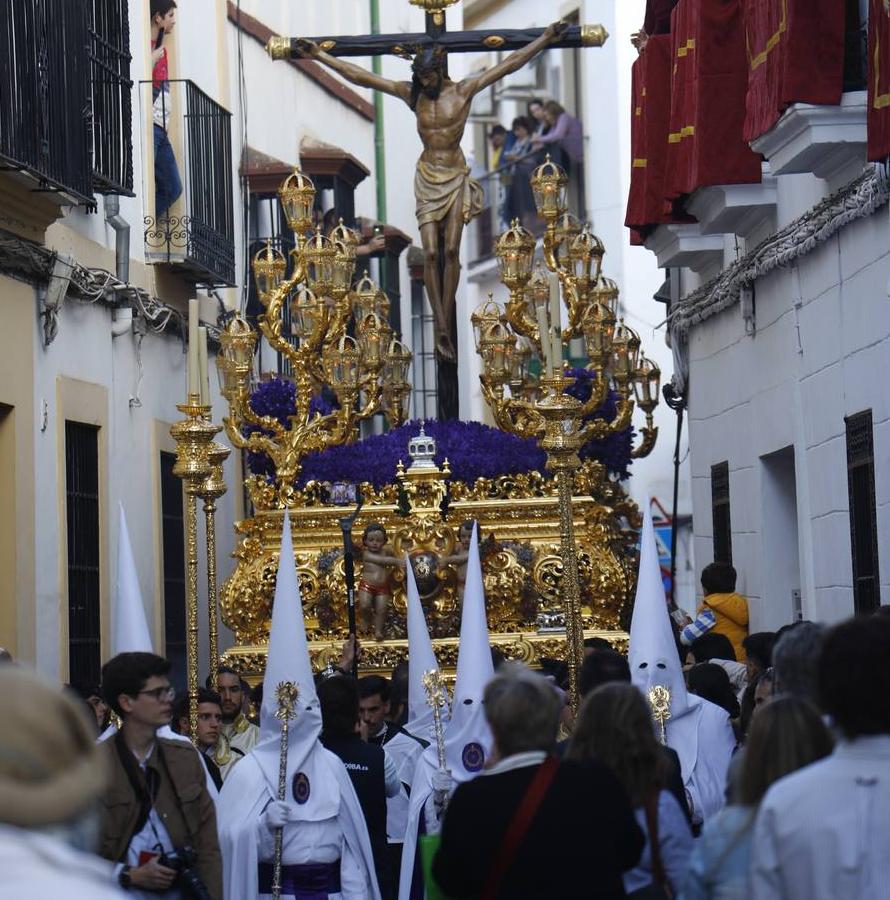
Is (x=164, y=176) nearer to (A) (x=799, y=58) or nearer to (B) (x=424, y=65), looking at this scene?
(B) (x=424, y=65)

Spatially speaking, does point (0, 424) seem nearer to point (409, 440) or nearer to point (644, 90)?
point (409, 440)

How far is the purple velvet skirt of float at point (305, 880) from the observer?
23.2 feet

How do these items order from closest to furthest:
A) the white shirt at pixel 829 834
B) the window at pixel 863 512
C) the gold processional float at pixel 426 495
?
the white shirt at pixel 829 834 → the window at pixel 863 512 → the gold processional float at pixel 426 495

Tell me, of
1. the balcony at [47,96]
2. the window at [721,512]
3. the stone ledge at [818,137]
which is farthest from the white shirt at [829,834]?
the window at [721,512]

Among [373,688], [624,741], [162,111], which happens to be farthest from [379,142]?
[624,741]

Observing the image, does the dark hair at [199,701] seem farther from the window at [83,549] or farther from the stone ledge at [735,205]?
the stone ledge at [735,205]

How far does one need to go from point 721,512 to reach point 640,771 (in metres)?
10.7

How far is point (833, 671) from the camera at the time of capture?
4133 mm

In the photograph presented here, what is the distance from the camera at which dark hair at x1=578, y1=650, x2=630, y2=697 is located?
6.00 metres

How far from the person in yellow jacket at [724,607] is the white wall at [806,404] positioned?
18.9 inches

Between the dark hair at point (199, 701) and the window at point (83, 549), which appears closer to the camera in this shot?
the dark hair at point (199, 701)

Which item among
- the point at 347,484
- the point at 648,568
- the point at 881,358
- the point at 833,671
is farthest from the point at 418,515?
the point at 833,671

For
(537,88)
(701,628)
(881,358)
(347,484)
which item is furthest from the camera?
(537,88)

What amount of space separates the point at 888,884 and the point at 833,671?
1.30ft
